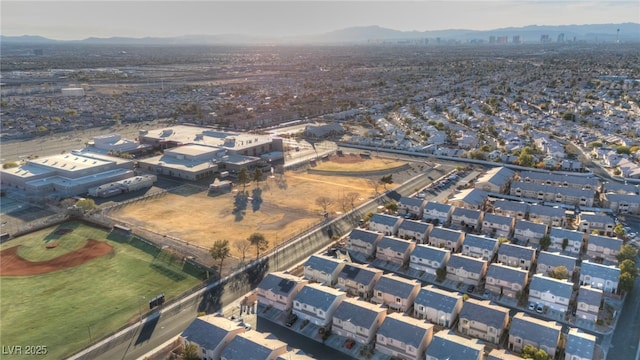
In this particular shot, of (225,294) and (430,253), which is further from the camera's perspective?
(430,253)

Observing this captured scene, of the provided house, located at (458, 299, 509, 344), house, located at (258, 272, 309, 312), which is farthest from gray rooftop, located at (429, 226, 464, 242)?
house, located at (258, 272, 309, 312)

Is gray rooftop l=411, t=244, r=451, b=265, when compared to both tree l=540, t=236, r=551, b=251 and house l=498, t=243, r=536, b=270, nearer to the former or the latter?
house l=498, t=243, r=536, b=270

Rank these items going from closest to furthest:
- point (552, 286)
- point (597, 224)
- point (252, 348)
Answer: point (252, 348), point (552, 286), point (597, 224)

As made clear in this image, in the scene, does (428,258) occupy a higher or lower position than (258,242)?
lower

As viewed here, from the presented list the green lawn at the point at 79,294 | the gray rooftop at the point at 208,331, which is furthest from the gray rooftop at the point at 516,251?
the green lawn at the point at 79,294

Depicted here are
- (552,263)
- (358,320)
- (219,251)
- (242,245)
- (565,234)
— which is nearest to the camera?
(358,320)

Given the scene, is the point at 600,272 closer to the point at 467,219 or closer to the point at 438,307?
the point at 467,219

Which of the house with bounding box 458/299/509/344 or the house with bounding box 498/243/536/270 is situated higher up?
the house with bounding box 498/243/536/270

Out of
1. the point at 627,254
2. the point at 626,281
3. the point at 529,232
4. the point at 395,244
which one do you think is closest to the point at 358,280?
the point at 395,244
